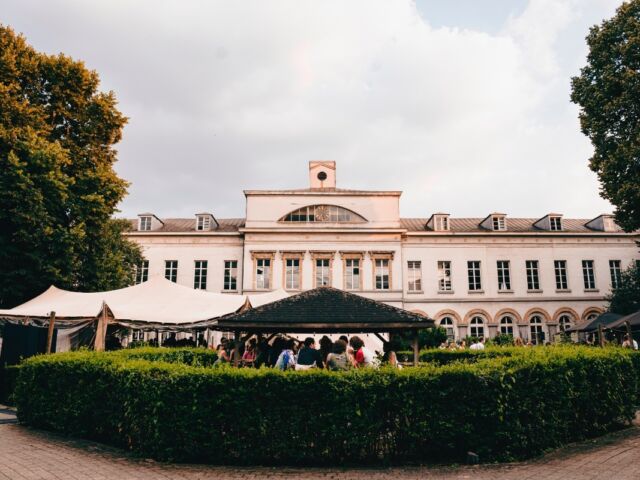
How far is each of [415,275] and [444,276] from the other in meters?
A: 2.22

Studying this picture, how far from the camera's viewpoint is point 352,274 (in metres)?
35.5

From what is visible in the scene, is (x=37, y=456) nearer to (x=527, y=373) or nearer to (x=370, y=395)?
(x=370, y=395)

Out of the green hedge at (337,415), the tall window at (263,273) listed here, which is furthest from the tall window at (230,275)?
the green hedge at (337,415)

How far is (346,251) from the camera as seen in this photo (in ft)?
117

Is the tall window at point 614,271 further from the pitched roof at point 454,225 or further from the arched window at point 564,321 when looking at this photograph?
the arched window at point 564,321

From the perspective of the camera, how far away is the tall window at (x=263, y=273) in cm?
→ 3528

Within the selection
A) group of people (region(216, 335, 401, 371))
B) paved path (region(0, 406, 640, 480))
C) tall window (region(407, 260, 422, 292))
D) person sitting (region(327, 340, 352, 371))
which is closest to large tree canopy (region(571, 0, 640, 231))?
group of people (region(216, 335, 401, 371))

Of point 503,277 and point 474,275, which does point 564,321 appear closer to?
point 503,277

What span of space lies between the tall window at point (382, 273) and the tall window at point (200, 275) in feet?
42.3

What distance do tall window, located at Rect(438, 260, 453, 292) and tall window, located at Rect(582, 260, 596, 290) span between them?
34.3ft

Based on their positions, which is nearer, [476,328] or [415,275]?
[476,328]

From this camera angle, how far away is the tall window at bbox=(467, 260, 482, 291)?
3672 centimetres

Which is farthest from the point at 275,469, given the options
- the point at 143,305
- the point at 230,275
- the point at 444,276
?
the point at 444,276

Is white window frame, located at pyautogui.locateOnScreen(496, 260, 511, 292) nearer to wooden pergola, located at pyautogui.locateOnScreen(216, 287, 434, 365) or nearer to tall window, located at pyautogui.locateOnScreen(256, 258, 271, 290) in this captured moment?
tall window, located at pyautogui.locateOnScreen(256, 258, 271, 290)
